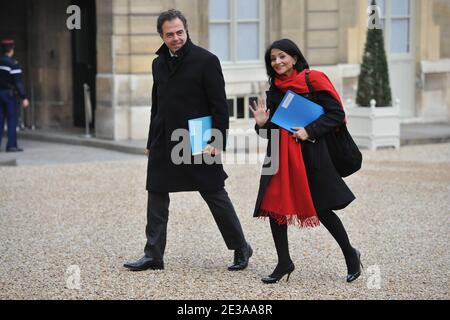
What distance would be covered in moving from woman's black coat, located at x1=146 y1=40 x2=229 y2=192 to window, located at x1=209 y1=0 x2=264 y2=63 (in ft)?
30.5

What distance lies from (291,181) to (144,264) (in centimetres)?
128

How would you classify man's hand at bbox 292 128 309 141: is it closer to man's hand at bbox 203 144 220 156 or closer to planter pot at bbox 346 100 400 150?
man's hand at bbox 203 144 220 156

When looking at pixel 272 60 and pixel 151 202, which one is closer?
pixel 272 60

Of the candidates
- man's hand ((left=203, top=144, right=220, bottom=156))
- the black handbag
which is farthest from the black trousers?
the black handbag

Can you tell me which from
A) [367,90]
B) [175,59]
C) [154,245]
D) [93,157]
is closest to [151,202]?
[154,245]

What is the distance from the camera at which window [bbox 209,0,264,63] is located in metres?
16.9

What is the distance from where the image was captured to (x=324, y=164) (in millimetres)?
7125

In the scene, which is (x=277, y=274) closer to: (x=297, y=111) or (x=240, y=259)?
(x=240, y=259)

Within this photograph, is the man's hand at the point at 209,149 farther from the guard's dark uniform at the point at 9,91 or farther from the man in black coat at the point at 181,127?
the guard's dark uniform at the point at 9,91

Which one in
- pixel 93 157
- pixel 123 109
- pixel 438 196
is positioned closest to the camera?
pixel 438 196

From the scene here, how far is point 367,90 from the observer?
50.6ft

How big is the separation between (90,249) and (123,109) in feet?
24.7

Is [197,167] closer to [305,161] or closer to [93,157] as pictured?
[305,161]
